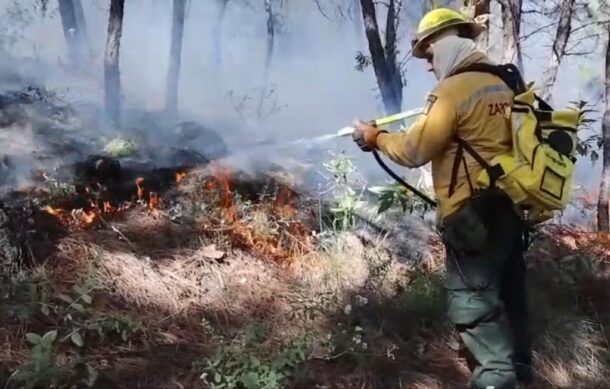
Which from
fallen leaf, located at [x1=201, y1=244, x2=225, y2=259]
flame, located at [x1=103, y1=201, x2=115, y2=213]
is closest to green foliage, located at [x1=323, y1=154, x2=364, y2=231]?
fallen leaf, located at [x1=201, y1=244, x2=225, y2=259]

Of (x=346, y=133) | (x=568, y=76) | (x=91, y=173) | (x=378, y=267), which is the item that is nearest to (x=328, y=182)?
(x=378, y=267)

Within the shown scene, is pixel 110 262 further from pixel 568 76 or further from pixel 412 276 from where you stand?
pixel 568 76

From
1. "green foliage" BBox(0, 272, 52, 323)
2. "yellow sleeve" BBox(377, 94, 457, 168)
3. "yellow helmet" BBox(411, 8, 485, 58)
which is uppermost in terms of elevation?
"yellow helmet" BBox(411, 8, 485, 58)

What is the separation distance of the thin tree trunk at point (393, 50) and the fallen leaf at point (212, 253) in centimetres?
357

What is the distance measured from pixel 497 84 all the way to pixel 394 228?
105 inches

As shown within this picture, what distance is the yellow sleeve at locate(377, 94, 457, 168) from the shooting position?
3004 millimetres

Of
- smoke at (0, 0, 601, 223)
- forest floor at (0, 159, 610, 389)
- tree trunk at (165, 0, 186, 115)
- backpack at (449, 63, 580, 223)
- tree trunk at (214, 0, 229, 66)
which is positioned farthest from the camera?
tree trunk at (214, 0, 229, 66)

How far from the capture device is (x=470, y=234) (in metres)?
3.07

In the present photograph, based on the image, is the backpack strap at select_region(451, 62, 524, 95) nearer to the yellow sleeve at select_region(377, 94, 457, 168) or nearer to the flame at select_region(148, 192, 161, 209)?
the yellow sleeve at select_region(377, 94, 457, 168)

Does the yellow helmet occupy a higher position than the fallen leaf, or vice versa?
the yellow helmet

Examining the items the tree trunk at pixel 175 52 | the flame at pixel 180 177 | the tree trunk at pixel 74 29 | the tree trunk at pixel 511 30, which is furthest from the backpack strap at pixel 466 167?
the tree trunk at pixel 74 29

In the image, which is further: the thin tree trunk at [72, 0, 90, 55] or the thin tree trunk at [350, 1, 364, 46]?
the thin tree trunk at [350, 1, 364, 46]

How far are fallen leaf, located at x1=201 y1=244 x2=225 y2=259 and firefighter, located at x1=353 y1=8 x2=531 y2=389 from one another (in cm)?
171

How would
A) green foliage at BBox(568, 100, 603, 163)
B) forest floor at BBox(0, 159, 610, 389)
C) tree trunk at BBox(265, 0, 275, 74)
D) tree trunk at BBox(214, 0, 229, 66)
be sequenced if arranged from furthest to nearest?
tree trunk at BBox(265, 0, 275, 74)
tree trunk at BBox(214, 0, 229, 66)
green foliage at BBox(568, 100, 603, 163)
forest floor at BBox(0, 159, 610, 389)
